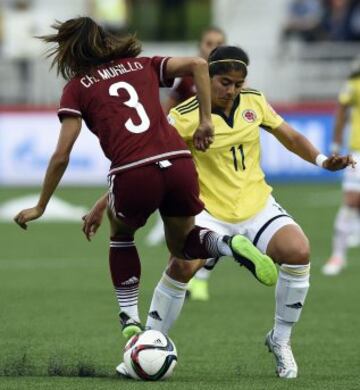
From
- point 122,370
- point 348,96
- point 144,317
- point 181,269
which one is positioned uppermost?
point 181,269

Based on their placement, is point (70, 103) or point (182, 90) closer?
point (70, 103)

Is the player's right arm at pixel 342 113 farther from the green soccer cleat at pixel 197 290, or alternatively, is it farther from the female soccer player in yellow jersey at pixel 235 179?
the female soccer player in yellow jersey at pixel 235 179

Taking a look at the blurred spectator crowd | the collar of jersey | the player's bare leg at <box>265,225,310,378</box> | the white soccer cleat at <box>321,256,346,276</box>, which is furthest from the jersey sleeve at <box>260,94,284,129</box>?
the blurred spectator crowd

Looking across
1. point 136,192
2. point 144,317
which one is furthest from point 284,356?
point 144,317

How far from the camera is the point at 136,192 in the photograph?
24.1 ft

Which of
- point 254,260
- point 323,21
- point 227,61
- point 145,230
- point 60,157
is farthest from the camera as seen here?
point 323,21

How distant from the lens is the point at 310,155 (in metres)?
Answer: 8.10

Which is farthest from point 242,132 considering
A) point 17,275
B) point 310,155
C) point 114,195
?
point 17,275

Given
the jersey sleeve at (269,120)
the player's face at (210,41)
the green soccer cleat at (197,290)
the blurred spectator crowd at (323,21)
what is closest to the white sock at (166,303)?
the jersey sleeve at (269,120)

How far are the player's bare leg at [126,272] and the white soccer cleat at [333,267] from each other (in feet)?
19.7

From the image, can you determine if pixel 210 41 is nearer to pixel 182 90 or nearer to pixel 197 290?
pixel 182 90

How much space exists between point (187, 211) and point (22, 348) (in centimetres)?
185

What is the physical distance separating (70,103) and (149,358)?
151 cm

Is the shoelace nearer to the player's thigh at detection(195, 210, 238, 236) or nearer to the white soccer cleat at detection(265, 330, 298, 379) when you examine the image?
the white soccer cleat at detection(265, 330, 298, 379)
